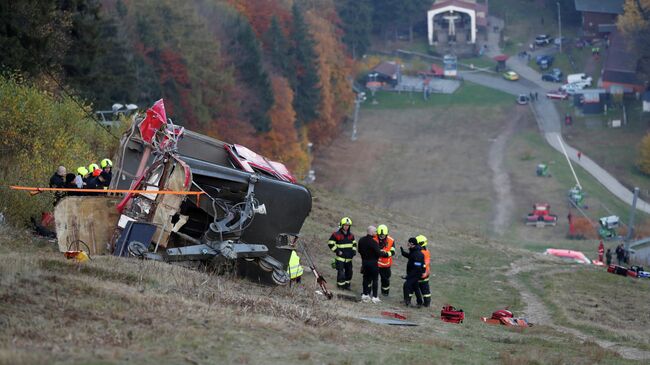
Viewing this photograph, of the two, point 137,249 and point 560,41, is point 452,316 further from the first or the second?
point 560,41

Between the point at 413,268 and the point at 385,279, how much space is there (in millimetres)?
863

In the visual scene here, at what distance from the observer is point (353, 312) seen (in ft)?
62.5

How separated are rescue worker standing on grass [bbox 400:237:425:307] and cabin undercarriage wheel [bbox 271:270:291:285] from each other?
2781 mm

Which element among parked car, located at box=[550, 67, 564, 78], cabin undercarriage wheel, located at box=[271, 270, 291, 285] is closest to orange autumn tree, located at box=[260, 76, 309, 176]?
parked car, located at box=[550, 67, 564, 78]

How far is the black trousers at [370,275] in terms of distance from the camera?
71.5 feet

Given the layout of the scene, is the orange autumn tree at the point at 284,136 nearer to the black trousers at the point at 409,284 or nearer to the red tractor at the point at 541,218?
the red tractor at the point at 541,218

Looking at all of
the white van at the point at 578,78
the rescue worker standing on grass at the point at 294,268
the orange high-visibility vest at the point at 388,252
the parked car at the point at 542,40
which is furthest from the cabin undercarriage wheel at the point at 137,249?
the parked car at the point at 542,40

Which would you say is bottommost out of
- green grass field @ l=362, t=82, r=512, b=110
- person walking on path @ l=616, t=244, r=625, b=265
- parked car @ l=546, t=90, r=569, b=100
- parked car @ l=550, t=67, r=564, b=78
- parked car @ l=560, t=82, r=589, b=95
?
person walking on path @ l=616, t=244, r=625, b=265

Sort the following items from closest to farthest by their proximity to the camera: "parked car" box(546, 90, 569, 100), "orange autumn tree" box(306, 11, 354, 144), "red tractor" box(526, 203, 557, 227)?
"red tractor" box(526, 203, 557, 227)
"orange autumn tree" box(306, 11, 354, 144)
"parked car" box(546, 90, 569, 100)

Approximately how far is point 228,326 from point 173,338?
4.05ft

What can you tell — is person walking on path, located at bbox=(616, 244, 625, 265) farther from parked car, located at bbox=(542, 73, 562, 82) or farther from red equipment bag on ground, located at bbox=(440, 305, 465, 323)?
parked car, located at bbox=(542, 73, 562, 82)

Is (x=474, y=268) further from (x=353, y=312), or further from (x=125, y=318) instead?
(x=125, y=318)

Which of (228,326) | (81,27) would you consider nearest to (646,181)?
(81,27)

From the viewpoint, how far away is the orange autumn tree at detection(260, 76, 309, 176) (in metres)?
74.0
